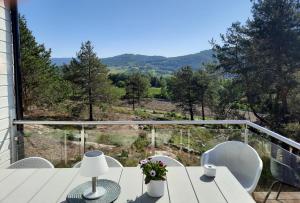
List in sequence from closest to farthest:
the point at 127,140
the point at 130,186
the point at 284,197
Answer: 1. the point at 130,186
2. the point at 284,197
3. the point at 127,140

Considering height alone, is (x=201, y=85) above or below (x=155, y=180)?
above

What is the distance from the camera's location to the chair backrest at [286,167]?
293 cm

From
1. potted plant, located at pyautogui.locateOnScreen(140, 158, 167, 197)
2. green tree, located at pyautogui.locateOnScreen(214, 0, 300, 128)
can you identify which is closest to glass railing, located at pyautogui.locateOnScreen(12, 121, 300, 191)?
potted plant, located at pyautogui.locateOnScreen(140, 158, 167, 197)

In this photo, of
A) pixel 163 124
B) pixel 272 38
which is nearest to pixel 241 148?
pixel 163 124

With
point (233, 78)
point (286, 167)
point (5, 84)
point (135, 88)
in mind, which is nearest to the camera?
point (286, 167)

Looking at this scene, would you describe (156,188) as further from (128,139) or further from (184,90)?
(184,90)

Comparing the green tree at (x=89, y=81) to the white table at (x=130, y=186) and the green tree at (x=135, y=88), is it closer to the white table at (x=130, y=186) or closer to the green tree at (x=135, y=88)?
the green tree at (x=135, y=88)

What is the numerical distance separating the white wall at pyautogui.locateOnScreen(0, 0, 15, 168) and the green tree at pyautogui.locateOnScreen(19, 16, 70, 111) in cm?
1205

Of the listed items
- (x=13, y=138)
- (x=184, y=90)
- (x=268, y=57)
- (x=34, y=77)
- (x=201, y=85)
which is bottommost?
(x=13, y=138)

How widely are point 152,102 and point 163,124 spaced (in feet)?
A: 103

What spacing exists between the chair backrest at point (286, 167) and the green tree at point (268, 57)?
977 centimetres

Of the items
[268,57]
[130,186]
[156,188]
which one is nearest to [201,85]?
[268,57]

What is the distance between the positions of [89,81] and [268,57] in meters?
13.0

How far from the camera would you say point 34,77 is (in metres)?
16.1
